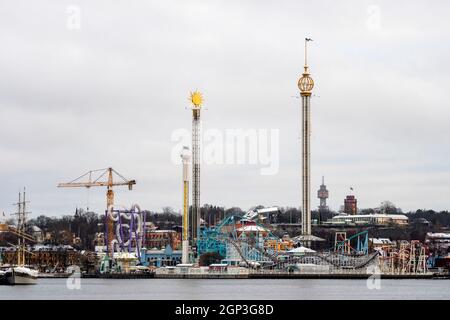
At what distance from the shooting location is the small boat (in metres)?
94.6

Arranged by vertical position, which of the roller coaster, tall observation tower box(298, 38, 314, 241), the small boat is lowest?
the small boat

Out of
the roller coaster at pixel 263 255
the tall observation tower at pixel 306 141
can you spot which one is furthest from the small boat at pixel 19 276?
the tall observation tower at pixel 306 141

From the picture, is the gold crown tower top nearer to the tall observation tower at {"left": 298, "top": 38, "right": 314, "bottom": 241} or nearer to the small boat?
the tall observation tower at {"left": 298, "top": 38, "right": 314, "bottom": 241}

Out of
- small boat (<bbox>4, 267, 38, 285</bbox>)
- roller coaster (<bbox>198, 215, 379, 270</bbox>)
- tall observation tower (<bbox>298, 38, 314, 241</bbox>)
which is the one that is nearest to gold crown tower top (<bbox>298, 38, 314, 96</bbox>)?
tall observation tower (<bbox>298, 38, 314, 241</bbox>)

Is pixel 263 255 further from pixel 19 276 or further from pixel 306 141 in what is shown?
pixel 19 276

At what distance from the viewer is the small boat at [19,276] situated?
94625mm

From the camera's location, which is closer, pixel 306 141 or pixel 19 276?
pixel 19 276

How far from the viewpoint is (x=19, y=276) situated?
312 ft

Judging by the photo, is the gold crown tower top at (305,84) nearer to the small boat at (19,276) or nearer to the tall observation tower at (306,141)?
Result: the tall observation tower at (306,141)

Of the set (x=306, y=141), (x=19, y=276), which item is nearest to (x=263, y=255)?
(x=306, y=141)

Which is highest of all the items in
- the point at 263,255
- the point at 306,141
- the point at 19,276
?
the point at 306,141

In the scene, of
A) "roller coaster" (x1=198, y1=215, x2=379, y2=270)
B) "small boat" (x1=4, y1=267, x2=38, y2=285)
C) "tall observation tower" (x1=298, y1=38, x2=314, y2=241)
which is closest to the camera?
"small boat" (x1=4, y1=267, x2=38, y2=285)
